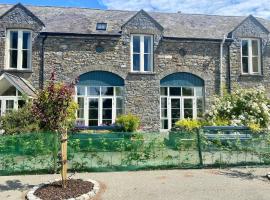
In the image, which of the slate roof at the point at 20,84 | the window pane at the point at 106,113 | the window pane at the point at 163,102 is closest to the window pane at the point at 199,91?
the window pane at the point at 163,102

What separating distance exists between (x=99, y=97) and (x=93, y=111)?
94 cm

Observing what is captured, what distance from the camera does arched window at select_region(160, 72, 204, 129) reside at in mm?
22297

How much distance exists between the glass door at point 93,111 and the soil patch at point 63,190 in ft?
41.4

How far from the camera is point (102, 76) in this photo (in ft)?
71.2

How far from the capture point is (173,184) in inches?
353

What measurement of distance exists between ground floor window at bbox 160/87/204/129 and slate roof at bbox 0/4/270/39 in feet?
11.6

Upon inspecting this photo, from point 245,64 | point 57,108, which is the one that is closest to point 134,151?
point 57,108

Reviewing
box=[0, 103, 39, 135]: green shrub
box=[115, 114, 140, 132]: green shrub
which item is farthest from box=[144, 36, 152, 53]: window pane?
box=[0, 103, 39, 135]: green shrub

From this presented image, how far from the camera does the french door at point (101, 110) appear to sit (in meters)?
21.5

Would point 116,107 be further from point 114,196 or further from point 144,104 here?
point 114,196

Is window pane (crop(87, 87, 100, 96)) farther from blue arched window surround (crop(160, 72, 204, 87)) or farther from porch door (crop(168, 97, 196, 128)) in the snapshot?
porch door (crop(168, 97, 196, 128))

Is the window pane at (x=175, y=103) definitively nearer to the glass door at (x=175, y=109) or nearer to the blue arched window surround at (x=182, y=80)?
the glass door at (x=175, y=109)

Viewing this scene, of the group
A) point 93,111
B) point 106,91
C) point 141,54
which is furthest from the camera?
point 141,54

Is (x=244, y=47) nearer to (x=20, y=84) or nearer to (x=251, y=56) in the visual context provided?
(x=251, y=56)
